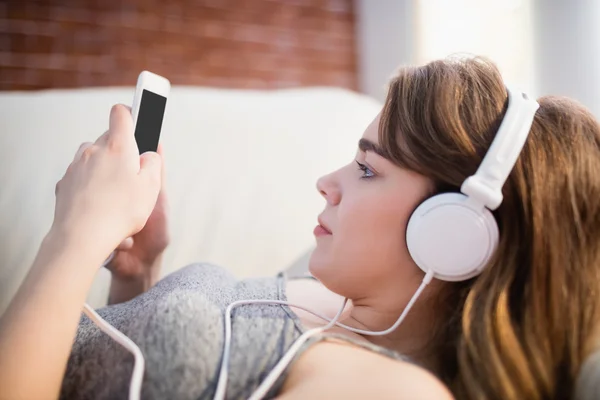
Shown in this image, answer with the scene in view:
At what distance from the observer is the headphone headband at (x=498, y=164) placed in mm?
592

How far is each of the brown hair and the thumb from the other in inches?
12.2

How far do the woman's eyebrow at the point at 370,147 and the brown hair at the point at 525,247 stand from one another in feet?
0.13

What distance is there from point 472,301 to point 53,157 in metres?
0.89

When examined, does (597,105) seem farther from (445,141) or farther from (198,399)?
(198,399)

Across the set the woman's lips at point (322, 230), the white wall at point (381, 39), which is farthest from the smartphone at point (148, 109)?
the white wall at point (381, 39)

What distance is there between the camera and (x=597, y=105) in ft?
3.98

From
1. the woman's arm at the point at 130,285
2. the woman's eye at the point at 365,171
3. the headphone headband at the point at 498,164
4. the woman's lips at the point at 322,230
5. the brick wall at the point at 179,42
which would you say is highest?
the brick wall at the point at 179,42

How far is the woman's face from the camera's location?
2.28 ft

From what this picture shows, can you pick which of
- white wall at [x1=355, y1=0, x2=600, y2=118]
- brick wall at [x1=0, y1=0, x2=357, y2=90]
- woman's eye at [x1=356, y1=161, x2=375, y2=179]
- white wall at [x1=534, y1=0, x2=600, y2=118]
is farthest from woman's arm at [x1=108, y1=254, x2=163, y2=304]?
brick wall at [x1=0, y1=0, x2=357, y2=90]

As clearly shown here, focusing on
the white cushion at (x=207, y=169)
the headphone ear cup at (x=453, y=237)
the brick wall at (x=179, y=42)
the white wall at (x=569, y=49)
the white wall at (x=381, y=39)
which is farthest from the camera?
the white wall at (x=381, y=39)

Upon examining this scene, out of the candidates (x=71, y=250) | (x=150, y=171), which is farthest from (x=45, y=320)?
(x=150, y=171)

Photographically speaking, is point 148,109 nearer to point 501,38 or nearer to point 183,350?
point 183,350

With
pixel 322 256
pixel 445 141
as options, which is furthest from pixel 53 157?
pixel 445 141

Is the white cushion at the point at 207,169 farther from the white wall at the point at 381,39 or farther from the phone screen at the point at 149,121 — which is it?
the white wall at the point at 381,39
